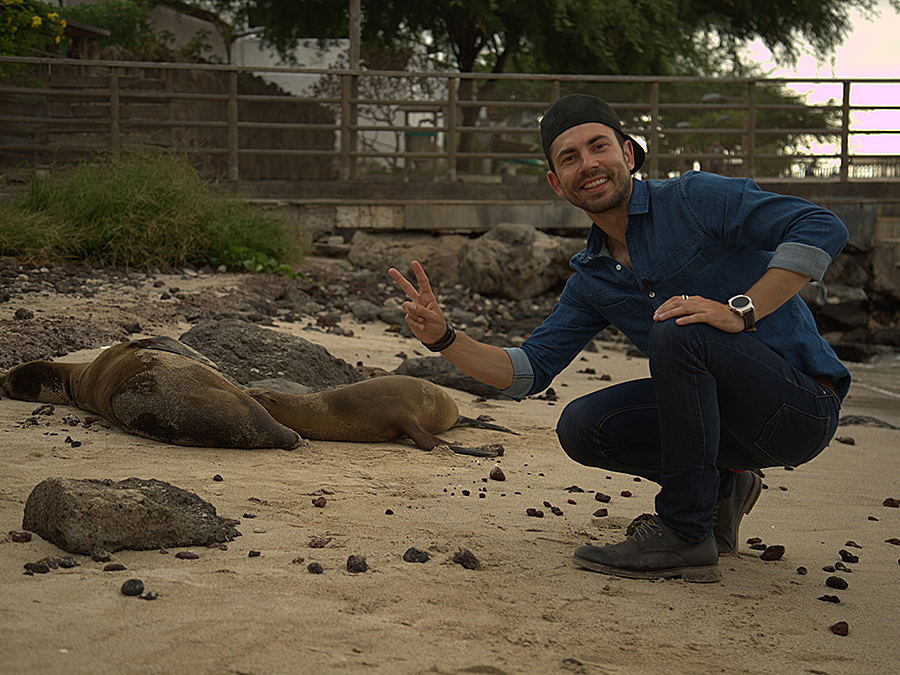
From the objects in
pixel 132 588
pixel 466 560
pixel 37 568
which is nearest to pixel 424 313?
pixel 466 560

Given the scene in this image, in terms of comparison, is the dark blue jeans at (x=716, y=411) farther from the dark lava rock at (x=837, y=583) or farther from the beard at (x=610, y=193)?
the beard at (x=610, y=193)

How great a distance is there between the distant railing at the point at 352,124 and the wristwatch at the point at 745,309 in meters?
9.63

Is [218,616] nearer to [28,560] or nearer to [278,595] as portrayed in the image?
[278,595]

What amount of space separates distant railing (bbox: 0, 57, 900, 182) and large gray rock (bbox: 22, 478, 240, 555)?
30.0 ft

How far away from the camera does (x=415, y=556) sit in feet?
8.95

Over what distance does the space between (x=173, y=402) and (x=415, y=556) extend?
1.72 meters

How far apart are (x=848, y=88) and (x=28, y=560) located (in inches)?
553


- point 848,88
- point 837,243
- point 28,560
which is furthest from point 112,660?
point 848,88

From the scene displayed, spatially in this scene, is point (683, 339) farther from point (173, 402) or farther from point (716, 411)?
point (173, 402)

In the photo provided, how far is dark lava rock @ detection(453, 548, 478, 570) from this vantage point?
2707mm

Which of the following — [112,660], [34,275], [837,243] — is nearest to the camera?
[112,660]

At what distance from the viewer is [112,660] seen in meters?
1.89

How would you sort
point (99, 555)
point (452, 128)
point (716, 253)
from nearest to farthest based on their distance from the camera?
point (99, 555), point (716, 253), point (452, 128)

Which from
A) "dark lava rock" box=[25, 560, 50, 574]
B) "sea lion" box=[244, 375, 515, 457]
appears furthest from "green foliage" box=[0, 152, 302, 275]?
"dark lava rock" box=[25, 560, 50, 574]
